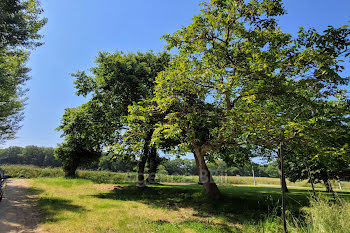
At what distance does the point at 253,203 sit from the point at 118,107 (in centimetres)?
1216

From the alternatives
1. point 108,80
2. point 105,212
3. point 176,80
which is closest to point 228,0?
point 176,80

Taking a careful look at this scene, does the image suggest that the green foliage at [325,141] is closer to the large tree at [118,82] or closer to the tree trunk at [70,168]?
the large tree at [118,82]

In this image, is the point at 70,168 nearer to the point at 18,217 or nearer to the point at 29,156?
the point at 18,217

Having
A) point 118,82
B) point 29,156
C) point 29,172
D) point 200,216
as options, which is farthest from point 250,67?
Result: point 29,156

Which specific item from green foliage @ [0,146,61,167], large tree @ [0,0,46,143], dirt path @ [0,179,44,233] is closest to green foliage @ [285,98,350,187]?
dirt path @ [0,179,44,233]

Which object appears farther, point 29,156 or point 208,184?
point 29,156

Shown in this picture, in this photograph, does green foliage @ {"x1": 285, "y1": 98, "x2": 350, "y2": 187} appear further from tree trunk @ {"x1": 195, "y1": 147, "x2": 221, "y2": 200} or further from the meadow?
tree trunk @ {"x1": 195, "y1": 147, "x2": 221, "y2": 200}

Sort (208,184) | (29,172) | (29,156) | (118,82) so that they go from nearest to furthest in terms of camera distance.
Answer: (208,184), (118,82), (29,172), (29,156)

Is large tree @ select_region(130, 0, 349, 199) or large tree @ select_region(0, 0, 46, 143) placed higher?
large tree @ select_region(0, 0, 46, 143)

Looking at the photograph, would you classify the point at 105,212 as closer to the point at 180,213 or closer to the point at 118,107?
the point at 180,213

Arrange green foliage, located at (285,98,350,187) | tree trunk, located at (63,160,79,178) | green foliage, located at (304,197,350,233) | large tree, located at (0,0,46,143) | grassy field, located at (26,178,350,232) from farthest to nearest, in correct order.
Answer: tree trunk, located at (63,160,79,178) → large tree, located at (0,0,46,143) → green foliage, located at (285,98,350,187) → grassy field, located at (26,178,350,232) → green foliage, located at (304,197,350,233)

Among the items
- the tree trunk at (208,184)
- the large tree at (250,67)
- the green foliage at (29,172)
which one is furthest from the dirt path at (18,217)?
the green foliage at (29,172)

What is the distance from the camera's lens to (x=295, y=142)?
927 centimetres

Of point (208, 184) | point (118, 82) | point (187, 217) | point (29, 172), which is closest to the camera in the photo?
point (187, 217)
